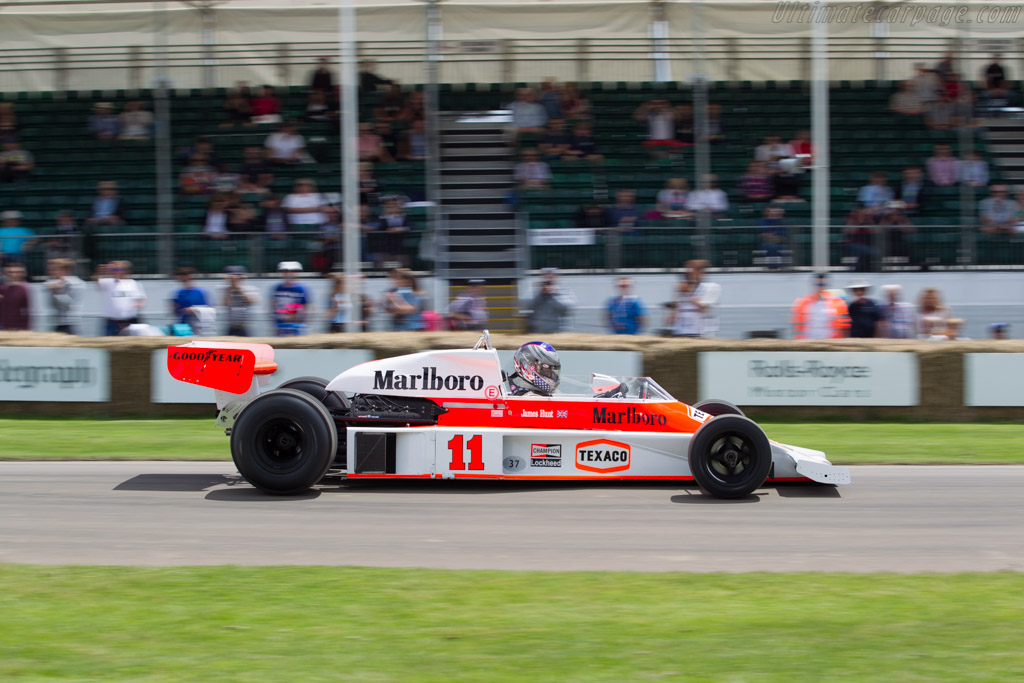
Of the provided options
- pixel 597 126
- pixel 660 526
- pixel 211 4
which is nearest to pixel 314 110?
pixel 211 4

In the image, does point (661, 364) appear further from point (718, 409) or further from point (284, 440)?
point (284, 440)

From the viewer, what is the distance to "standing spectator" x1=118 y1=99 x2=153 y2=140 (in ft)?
66.1

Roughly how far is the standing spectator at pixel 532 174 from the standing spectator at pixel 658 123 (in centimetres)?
207

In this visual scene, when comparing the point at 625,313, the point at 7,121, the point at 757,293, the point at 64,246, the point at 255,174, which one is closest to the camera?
the point at 625,313

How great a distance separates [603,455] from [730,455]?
3.23 ft

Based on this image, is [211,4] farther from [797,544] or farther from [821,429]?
[797,544]

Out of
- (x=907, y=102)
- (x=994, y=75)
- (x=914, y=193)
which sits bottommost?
(x=914, y=193)

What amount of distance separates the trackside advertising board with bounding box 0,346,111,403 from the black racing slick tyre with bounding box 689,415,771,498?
7.76 metres

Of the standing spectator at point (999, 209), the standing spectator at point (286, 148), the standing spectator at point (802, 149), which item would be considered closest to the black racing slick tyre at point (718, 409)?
the standing spectator at point (999, 209)

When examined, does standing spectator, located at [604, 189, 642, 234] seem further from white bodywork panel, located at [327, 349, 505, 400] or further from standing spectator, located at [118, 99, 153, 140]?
standing spectator, located at [118, 99, 153, 140]

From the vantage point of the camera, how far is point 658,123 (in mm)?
19656

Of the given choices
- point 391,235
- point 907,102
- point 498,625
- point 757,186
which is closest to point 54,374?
point 391,235

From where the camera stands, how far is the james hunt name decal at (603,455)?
867cm

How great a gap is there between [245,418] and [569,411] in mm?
2493
